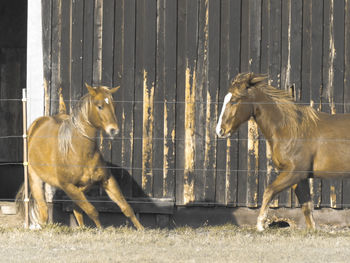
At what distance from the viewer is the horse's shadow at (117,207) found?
10883 millimetres

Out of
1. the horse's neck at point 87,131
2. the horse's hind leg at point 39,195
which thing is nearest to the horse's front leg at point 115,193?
the horse's neck at point 87,131

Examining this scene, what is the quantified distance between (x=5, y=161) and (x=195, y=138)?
214 inches

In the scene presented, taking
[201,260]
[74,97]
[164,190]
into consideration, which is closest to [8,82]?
[74,97]

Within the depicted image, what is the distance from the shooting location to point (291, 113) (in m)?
9.84

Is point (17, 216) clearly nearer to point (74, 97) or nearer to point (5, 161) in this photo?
point (74, 97)

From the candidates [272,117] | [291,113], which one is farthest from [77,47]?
[291,113]

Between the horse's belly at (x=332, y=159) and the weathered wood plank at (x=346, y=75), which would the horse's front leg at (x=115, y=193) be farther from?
the weathered wood plank at (x=346, y=75)

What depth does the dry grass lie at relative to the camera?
8016mm

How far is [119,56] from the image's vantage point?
432 inches

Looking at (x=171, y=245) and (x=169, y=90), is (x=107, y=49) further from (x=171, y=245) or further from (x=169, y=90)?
(x=171, y=245)

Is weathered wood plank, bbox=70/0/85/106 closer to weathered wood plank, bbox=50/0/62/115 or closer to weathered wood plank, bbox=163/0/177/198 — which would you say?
weathered wood plank, bbox=50/0/62/115

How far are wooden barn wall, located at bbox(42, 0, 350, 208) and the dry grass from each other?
3.47 ft

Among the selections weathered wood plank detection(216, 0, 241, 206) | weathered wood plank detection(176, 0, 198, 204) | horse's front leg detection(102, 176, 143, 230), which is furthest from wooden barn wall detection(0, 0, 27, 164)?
horse's front leg detection(102, 176, 143, 230)

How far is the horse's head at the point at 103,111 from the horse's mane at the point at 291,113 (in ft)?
6.05
